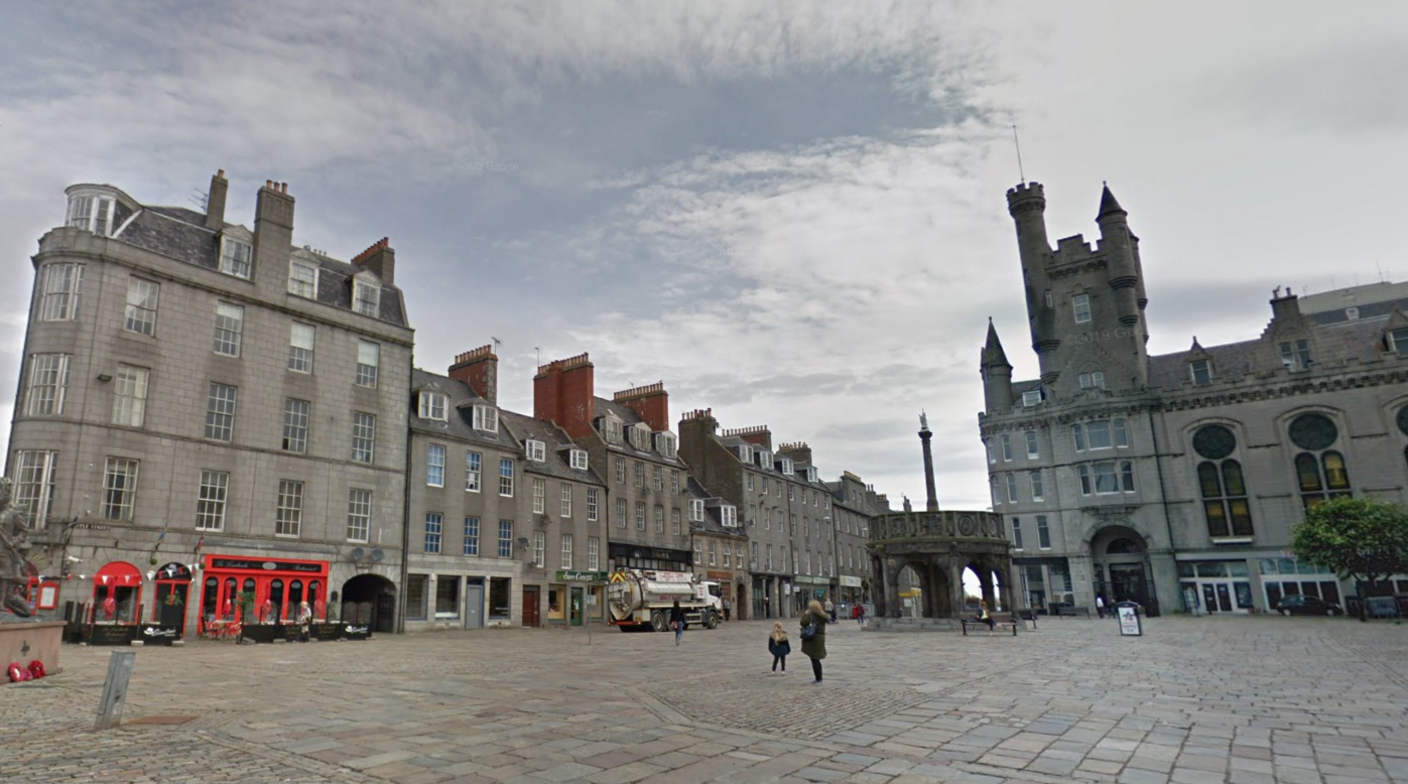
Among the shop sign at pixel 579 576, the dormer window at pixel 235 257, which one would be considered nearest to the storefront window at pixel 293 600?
the dormer window at pixel 235 257

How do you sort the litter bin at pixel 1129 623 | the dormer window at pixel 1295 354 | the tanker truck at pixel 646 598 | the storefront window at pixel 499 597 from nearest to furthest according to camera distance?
the litter bin at pixel 1129 623, the tanker truck at pixel 646 598, the storefront window at pixel 499 597, the dormer window at pixel 1295 354

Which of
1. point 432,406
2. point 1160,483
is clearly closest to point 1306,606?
point 1160,483

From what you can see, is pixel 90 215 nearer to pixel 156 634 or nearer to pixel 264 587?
pixel 264 587

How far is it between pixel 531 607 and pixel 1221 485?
47.3 meters

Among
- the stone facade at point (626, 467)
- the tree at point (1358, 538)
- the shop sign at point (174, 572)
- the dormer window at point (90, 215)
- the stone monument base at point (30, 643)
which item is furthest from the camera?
the stone facade at point (626, 467)

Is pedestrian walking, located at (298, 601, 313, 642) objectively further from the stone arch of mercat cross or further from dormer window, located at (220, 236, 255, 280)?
the stone arch of mercat cross

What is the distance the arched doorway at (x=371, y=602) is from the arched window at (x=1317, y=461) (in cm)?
5583

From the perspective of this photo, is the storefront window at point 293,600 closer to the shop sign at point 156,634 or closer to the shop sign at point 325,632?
the shop sign at point 325,632

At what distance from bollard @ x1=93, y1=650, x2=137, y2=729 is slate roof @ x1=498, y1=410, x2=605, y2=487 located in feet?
117

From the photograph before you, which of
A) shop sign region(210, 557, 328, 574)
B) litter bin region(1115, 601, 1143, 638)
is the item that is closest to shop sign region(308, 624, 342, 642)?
shop sign region(210, 557, 328, 574)

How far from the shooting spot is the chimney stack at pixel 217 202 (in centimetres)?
3475

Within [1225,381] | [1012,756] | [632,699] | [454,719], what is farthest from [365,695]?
[1225,381]

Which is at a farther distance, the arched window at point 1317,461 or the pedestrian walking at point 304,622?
the arched window at point 1317,461

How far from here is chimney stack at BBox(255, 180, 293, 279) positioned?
35.1 metres
